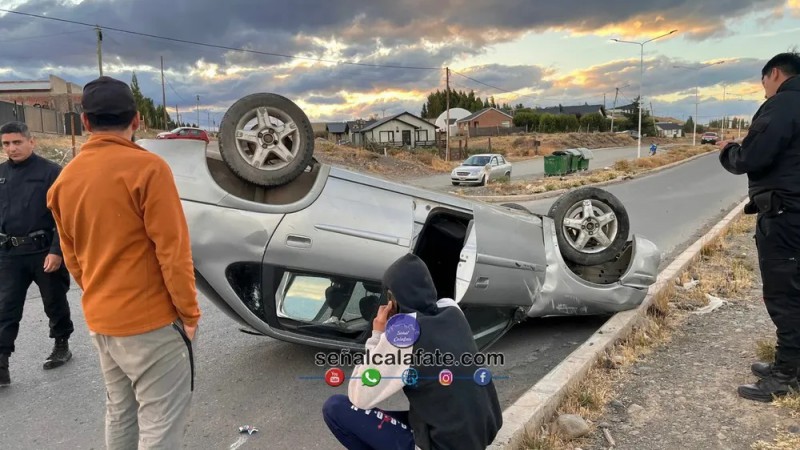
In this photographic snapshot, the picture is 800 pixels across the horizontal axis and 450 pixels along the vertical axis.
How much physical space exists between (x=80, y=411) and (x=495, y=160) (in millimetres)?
24045

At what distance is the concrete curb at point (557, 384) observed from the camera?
2.97m

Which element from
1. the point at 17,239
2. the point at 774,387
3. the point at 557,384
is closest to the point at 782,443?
the point at 774,387

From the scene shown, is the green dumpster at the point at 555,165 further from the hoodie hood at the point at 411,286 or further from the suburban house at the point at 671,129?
the suburban house at the point at 671,129

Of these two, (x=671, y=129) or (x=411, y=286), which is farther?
(x=671, y=129)

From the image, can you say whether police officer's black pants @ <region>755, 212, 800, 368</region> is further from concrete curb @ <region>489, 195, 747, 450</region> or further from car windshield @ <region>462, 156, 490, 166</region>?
car windshield @ <region>462, 156, 490, 166</region>

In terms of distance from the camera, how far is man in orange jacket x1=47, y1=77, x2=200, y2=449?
2.15 meters

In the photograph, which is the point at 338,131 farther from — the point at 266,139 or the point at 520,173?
the point at 266,139

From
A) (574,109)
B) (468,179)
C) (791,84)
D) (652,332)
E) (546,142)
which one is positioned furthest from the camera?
(574,109)

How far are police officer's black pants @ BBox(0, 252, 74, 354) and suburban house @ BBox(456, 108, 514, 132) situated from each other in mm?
92526

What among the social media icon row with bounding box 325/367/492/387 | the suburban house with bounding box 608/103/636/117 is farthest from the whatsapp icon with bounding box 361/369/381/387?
the suburban house with bounding box 608/103/636/117

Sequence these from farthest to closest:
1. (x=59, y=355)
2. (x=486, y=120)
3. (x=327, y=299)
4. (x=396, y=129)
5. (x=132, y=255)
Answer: (x=486, y=120)
(x=396, y=129)
(x=59, y=355)
(x=327, y=299)
(x=132, y=255)

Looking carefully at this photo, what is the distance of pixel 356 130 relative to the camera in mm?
78562

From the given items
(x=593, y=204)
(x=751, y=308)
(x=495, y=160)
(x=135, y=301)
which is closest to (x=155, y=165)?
(x=135, y=301)

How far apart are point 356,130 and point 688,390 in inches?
3013
